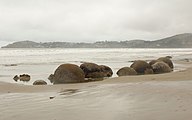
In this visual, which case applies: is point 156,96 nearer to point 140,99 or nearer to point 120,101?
point 140,99

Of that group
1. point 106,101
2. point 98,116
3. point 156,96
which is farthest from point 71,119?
point 156,96

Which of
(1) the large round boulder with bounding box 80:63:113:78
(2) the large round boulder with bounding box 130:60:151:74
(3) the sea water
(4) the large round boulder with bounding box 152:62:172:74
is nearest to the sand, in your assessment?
(3) the sea water

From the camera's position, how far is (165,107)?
7.23 m

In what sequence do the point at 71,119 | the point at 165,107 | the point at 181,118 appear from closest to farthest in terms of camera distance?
the point at 181,118 < the point at 71,119 < the point at 165,107

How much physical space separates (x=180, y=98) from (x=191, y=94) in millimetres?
589

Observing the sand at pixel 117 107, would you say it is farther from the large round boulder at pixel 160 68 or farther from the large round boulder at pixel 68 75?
the large round boulder at pixel 160 68

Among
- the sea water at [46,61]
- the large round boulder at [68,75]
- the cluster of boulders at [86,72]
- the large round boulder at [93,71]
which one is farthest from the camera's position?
the sea water at [46,61]

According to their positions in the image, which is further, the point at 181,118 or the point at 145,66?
the point at 145,66

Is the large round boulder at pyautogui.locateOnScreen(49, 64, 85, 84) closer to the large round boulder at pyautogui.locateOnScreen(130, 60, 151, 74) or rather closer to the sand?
the large round boulder at pyautogui.locateOnScreen(130, 60, 151, 74)

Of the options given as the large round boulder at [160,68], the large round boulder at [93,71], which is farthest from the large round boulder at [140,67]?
the large round boulder at [93,71]

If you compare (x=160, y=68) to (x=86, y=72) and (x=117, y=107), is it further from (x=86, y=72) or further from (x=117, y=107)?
(x=117, y=107)

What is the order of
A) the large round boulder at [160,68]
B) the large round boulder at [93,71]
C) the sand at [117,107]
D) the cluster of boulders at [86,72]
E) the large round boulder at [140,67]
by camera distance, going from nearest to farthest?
the sand at [117,107]
the cluster of boulders at [86,72]
the large round boulder at [93,71]
the large round boulder at [160,68]
the large round boulder at [140,67]

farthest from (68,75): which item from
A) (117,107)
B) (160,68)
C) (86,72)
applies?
(117,107)

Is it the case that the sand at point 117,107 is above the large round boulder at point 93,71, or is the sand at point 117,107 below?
above
